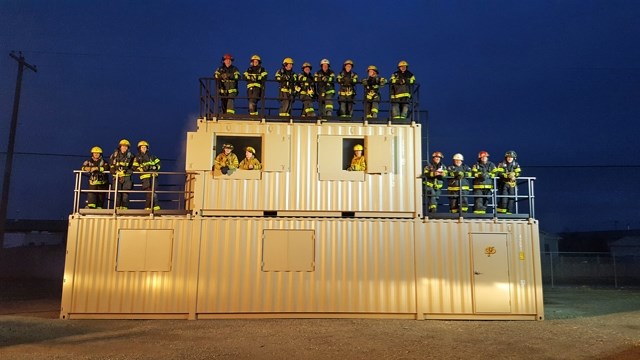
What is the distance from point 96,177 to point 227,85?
14.7ft

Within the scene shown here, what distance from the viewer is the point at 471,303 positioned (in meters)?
12.4

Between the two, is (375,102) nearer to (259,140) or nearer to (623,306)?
(259,140)

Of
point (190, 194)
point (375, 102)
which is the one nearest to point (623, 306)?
point (375, 102)

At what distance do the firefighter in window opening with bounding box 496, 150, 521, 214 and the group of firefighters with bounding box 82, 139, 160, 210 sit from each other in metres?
9.62

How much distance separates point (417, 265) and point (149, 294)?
6980 mm

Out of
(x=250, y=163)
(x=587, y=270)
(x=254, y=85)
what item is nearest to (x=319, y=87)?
(x=254, y=85)

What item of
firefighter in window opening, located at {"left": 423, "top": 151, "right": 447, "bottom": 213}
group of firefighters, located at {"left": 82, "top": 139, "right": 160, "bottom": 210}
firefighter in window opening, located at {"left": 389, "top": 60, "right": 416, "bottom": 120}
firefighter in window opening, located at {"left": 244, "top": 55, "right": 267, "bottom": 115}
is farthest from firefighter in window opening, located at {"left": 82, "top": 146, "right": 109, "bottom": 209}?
firefighter in window opening, located at {"left": 423, "top": 151, "right": 447, "bottom": 213}

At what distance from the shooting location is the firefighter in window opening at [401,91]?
13492 millimetres

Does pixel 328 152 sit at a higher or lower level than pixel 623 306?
higher

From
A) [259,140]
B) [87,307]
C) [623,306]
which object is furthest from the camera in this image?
[623,306]

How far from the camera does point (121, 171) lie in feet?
43.2

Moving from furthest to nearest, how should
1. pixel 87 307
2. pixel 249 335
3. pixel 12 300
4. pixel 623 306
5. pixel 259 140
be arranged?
pixel 12 300 < pixel 623 306 < pixel 259 140 < pixel 87 307 < pixel 249 335

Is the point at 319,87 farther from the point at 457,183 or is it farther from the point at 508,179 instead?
the point at 508,179

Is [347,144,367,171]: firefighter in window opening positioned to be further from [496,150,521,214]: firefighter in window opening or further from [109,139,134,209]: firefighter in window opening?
[109,139,134,209]: firefighter in window opening
